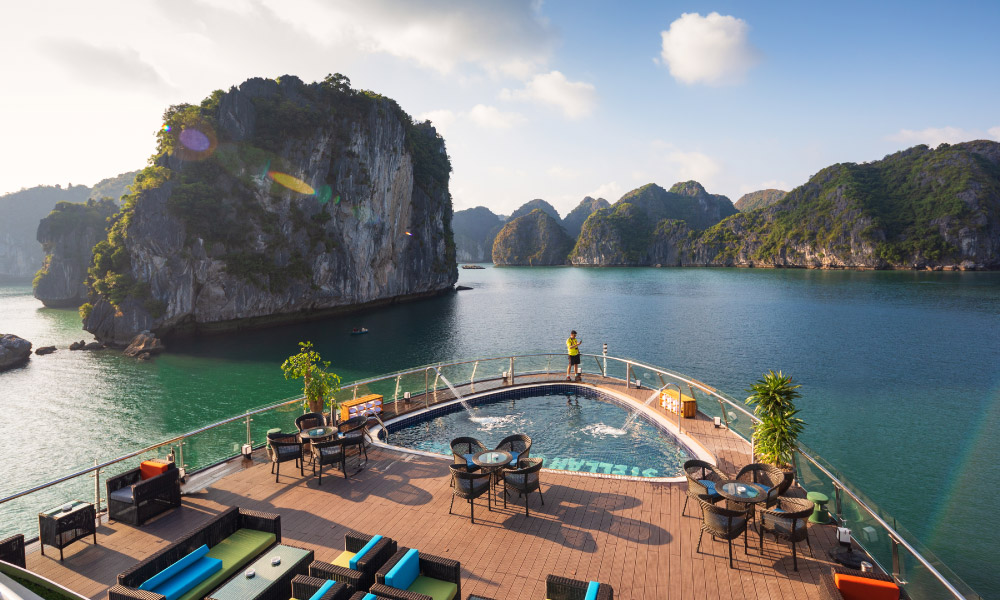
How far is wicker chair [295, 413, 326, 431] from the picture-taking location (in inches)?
425

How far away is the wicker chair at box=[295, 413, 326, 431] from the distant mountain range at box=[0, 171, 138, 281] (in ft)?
500

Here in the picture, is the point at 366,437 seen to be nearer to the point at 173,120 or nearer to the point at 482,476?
the point at 482,476

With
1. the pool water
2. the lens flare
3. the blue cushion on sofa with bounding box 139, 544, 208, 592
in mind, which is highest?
the lens flare

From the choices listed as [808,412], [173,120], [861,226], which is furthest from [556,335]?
[861,226]

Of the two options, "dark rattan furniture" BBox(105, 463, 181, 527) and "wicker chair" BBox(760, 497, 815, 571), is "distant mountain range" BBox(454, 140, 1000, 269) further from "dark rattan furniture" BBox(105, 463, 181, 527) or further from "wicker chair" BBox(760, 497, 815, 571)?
"dark rattan furniture" BBox(105, 463, 181, 527)

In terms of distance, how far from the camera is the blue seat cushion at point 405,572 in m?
5.11

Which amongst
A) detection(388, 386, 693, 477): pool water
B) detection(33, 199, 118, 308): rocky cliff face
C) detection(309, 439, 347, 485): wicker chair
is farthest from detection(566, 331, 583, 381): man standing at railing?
detection(33, 199, 118, 308): rocky cliff face

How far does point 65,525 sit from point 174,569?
2.71 metres

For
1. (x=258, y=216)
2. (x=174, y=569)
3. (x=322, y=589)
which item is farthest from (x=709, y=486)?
(x=258, y=216)

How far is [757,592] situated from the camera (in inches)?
235

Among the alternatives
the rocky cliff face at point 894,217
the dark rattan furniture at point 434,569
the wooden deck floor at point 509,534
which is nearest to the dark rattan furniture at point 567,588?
the wooden deck floor at point 509,534

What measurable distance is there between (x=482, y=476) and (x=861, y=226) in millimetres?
164424

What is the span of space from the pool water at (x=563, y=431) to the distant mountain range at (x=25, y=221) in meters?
152

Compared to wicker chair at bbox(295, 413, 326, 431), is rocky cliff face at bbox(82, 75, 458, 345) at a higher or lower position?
higher
